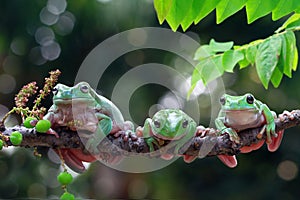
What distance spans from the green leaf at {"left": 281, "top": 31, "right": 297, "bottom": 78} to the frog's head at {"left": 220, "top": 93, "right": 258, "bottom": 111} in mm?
374

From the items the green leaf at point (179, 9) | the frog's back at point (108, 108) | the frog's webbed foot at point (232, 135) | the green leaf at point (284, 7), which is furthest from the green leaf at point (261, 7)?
the frog's back at point (108, 108)

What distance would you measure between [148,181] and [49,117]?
3.99 meters

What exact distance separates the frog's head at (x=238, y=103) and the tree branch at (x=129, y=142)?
0.06m

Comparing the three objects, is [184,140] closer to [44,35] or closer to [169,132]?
[169,132]

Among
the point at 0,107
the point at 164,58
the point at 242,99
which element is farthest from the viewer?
the point at 164,58

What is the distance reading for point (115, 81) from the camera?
4344mm

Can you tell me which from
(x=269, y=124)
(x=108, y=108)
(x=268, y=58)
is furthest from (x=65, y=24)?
(x=269, y=124)

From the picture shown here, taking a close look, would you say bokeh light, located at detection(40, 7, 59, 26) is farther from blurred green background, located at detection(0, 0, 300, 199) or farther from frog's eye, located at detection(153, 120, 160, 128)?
frog's eye, located at detection(153, 120, 160, 128)

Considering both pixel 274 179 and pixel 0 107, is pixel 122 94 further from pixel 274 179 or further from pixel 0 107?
pixel 274 179

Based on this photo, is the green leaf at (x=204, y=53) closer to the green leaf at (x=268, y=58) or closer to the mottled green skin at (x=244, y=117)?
the green leaf at (x=268, y=58)

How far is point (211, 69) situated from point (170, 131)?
1.94ft

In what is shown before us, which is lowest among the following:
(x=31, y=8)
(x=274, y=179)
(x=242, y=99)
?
(x=274, y=179)

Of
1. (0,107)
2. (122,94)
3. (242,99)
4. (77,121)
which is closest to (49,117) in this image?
(77,121)

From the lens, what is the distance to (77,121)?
97cm
